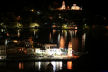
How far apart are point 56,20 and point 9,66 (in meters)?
13.7

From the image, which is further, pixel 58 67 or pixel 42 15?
pixel 42 15

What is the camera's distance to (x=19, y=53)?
491 centimetres

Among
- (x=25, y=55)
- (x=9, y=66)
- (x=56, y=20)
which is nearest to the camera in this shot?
(x=9, y=66)

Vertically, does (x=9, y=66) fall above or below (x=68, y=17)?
below

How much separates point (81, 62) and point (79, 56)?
0.47 m

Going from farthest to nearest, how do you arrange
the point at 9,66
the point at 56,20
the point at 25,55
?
the point at 56,20
the point at 25,55
the point at 9,66

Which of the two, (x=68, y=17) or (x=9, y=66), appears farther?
(x=68, y=17)

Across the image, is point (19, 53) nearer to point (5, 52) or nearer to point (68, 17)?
point (5, 52)

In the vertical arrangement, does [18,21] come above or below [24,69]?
above

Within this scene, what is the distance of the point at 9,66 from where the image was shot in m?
4.18

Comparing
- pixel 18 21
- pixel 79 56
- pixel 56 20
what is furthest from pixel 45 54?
pixel 56 20

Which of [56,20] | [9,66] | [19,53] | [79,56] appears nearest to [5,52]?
[19,53]

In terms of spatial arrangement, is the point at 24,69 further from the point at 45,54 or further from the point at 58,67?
the point at 45,54

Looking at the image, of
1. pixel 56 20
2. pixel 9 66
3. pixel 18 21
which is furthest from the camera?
pixel 56 20
